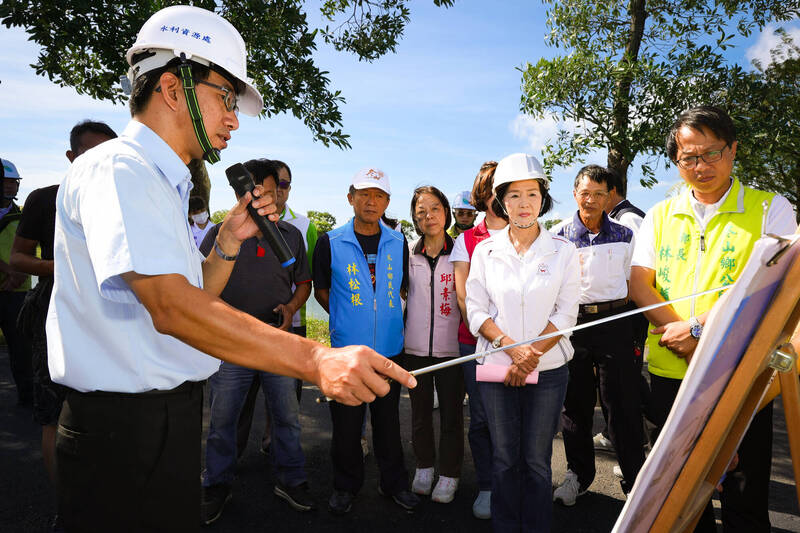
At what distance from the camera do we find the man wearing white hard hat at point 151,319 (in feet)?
4.17

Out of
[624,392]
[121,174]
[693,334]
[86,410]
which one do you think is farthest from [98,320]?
[624,392]

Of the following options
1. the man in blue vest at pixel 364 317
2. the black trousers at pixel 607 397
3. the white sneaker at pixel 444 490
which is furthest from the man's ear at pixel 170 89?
the white sneaker at pixel 444 490

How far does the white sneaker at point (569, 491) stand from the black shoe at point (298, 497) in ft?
6.03

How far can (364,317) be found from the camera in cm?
367

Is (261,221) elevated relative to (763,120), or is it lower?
lower

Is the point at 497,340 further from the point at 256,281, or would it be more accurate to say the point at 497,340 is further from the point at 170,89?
the point at 170,89

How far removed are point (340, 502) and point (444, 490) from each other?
2.64 feet

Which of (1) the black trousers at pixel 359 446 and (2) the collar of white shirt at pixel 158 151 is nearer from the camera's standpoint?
(2) the collar of white shirt at pixel 158 151

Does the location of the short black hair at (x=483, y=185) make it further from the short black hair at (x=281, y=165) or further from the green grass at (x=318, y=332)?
the green grass at (x=318, y=332)

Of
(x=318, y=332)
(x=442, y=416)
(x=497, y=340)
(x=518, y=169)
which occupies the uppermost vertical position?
(x=518, y=169)

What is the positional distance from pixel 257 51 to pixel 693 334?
604 cm

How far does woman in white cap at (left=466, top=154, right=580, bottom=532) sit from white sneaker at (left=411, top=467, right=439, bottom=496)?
1.08 m

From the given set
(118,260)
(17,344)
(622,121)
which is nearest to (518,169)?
(118,260)

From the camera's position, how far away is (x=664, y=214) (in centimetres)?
290
